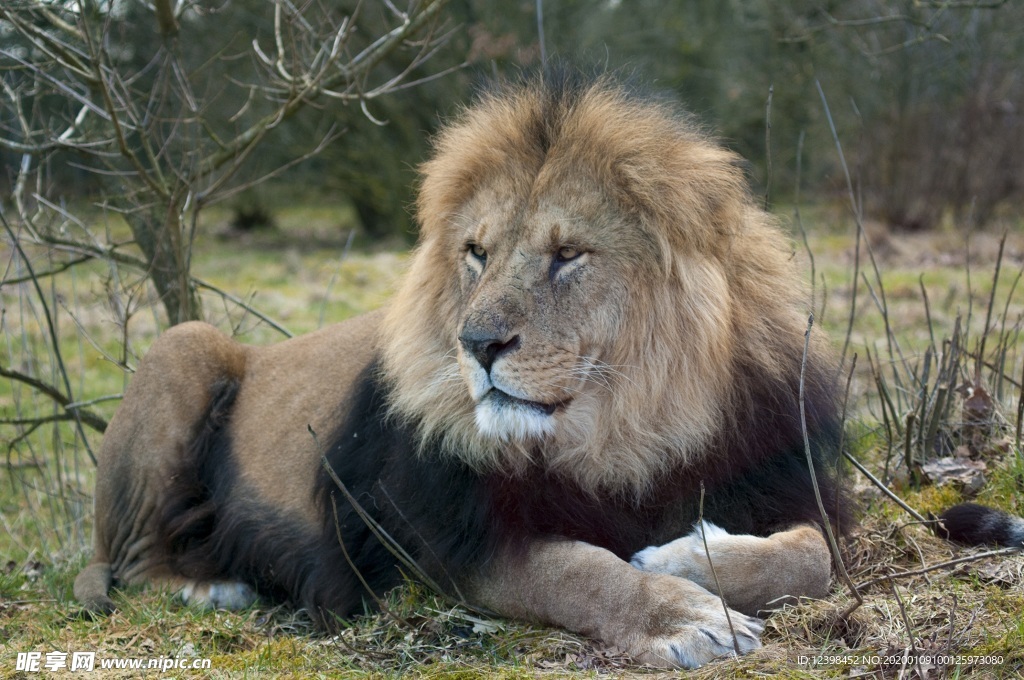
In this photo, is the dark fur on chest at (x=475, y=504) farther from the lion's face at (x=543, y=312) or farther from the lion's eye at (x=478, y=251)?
the lion's eye at (x=478, y=251)

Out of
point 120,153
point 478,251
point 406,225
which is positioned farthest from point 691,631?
point 406,225

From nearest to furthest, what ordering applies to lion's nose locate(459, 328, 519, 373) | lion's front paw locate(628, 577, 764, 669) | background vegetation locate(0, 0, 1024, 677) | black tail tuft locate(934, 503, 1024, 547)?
lion's front paw locate(628, 577, 764, 669)
lion's nose locate(459, 328, 519, 373)
background vegetation locate(0, 0, 1024, 677)
black tail tuft locate(934, 503, 1024, 547)

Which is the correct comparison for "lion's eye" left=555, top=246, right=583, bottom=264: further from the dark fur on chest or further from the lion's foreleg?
the lion's foreleg

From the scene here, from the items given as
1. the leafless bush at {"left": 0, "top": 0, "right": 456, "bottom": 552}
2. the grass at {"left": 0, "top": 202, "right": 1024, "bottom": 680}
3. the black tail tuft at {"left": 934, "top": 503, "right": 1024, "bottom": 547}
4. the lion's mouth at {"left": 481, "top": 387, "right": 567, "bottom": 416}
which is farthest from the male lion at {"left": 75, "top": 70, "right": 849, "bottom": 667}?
the leafless bush at {"left": 0, "top": 0, "right": 456, "bottom": 552}

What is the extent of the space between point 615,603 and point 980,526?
1544 mm

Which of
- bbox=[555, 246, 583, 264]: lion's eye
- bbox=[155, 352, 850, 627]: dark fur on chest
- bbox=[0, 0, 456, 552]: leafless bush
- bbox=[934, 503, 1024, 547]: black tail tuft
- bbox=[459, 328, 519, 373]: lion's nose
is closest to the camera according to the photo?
bbox=[459, 328, 519, 373]: lion's nose

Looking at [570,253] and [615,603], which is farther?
[570,253]

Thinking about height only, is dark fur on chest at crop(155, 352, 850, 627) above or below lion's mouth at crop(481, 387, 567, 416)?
below

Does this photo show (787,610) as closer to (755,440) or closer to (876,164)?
(755,440)

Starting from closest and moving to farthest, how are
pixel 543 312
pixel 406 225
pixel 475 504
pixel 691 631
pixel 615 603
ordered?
1. pixel 691 631
2. pixel 615 603
3. pixel 543 312
4. pixel 475 504
5. pixel 406 225

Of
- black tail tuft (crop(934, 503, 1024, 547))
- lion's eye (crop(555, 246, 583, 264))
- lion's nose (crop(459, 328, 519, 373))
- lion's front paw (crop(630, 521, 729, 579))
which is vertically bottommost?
black tail tuft (crop(934, 503, 1024, 547))

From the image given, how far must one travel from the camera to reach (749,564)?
125 inches

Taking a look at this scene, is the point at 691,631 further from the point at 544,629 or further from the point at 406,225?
the point at 406,225

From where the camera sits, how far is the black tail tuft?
372 cm
